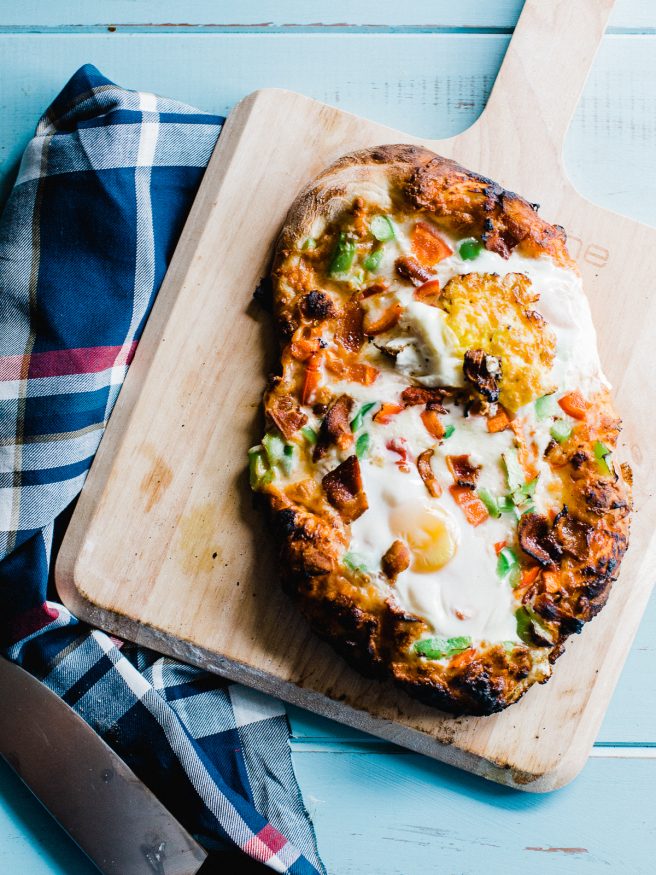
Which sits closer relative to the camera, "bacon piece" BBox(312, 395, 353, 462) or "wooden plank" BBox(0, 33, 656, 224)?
"bacon piece" BBox(312, 395, 353, 462)

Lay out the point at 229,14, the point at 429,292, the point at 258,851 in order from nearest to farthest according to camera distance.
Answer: the point at 429,292, the point at 258,851, the point at 229,14

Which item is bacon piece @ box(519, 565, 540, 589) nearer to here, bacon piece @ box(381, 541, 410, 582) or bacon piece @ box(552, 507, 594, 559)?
bacon piece @ box(552, 507, 594, 559)

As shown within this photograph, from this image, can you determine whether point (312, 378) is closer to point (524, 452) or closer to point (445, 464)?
point (445, 464)

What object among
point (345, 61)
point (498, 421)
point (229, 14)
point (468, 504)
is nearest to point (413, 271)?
point (498, 421)

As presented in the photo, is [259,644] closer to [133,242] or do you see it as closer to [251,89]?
[133,242]

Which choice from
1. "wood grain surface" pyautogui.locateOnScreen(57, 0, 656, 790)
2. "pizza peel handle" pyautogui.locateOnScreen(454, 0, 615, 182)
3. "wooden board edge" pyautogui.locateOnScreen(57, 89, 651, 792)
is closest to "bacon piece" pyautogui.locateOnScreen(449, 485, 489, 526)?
"wood grain surface" pyautogui.locateOnScreen(57, 0, 656, 790)

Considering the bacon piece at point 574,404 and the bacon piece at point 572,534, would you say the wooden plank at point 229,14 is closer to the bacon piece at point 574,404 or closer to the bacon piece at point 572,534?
the bacon piece at point 574,404
